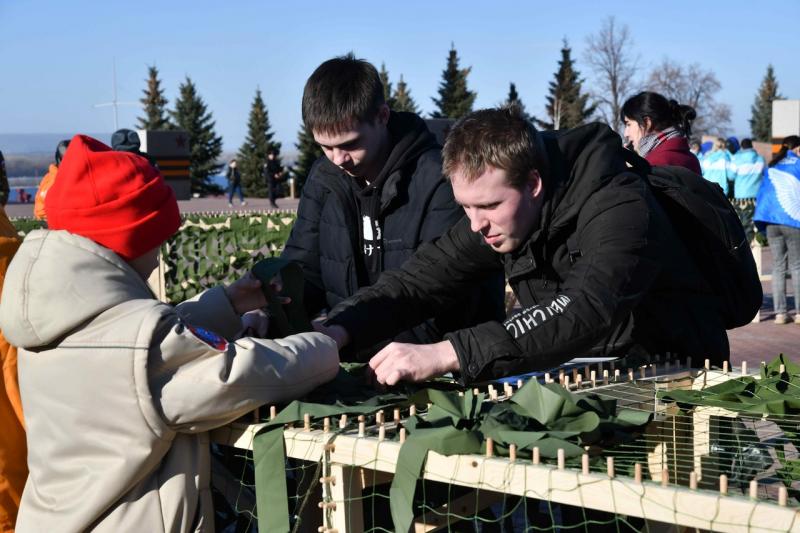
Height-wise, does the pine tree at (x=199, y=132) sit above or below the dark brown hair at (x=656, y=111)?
above

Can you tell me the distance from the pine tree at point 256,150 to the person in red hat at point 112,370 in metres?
45.1

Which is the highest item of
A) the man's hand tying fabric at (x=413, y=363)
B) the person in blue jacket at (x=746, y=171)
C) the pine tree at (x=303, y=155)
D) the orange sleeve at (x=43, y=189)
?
the pine tree at (x=303, y=155)

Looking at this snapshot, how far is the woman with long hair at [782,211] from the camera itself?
10.1 meters

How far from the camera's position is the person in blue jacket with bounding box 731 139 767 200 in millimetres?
18750

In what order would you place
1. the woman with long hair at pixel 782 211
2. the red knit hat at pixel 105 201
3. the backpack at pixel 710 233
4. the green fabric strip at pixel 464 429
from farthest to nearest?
the woman with long hair at pixel 782 211, the backpack at pixel 710 233, the red knit hat at pixel 105 201, the green fabric strip at pixel 464 429

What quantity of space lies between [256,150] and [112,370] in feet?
155

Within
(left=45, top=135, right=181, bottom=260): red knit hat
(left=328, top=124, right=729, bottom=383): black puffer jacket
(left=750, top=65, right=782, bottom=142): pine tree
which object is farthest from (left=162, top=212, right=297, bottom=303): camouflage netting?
(left=750, top=65, right=782, bottom=142): pine tree

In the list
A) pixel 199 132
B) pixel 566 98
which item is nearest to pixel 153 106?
pixel 199 132

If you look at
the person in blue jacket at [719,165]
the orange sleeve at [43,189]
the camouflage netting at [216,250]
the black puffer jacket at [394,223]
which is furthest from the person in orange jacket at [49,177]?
the person in blue jacket at [719,165]

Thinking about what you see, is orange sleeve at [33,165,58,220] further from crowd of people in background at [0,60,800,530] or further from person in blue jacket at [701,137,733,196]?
person in blue jacket at [701,137,733,196]

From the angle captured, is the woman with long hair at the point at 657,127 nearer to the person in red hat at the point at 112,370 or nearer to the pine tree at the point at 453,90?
the person in red hat at the point at 112,370

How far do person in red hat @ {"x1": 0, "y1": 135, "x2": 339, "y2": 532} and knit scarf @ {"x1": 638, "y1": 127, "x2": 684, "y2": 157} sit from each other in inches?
148

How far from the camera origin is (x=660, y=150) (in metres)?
5.65

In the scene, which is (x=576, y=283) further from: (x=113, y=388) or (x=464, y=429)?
(x=113, y=388)
